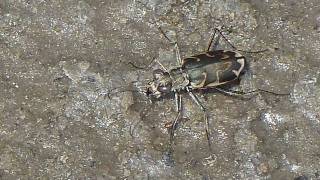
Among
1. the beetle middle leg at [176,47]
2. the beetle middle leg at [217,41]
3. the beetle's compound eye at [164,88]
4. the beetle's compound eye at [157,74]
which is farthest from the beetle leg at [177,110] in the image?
the beetle middle leg at [217,41]

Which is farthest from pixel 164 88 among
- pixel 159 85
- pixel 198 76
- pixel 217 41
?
pixel 217 41

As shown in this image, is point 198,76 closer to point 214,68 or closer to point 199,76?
point 199,76

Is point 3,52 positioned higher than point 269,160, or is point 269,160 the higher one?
point 3,52

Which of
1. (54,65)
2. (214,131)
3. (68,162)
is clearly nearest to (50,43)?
(54,65)

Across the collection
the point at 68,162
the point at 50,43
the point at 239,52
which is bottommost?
the point at 68,162

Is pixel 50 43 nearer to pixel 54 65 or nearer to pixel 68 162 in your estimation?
pixel 54 65

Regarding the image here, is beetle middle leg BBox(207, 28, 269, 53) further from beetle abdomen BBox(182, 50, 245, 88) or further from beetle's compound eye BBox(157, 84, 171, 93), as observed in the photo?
beetle's compound eye BBox(157, 84, 171, 93)

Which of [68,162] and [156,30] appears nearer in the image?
[68,162]
